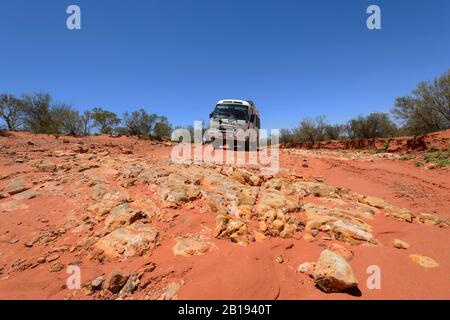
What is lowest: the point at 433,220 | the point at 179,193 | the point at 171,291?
the point at 171,291

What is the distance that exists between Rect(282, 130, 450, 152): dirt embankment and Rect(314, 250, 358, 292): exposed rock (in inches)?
575

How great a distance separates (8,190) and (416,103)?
24484 millimetres

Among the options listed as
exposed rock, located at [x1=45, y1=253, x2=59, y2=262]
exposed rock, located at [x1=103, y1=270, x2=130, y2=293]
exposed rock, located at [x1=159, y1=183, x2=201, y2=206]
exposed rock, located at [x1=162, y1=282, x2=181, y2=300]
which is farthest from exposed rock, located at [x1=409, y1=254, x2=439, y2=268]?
exposed rock, located at [x1=45, y1=253, x2=59, y2=262]

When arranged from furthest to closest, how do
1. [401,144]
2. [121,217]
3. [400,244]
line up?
[401,144]
[121,217]
[400,244]

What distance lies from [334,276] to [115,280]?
2.26 metres

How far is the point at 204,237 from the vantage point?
3113 millimetres

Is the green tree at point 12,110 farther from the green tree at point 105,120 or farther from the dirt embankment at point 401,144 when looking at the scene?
the dirt embankment at point 401,144

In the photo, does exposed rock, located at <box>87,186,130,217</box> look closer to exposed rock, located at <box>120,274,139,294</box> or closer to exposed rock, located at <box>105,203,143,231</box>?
exposed rock, located at <box>105,203,143,231</box>

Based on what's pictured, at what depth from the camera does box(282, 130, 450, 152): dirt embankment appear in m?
12.9

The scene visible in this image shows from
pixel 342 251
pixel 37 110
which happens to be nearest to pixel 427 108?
pixel 342 251

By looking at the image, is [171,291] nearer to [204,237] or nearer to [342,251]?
[204,237]

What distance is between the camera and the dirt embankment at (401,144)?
506 inches

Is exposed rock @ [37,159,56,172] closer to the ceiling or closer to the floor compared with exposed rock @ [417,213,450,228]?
closer to the ceiling
